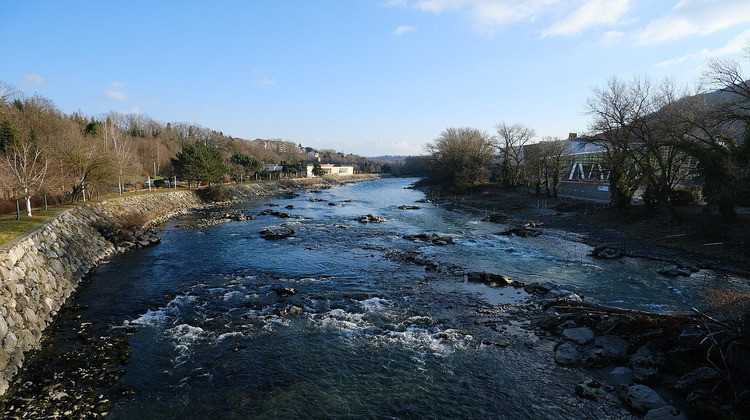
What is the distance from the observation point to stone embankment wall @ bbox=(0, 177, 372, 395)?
35.5ft

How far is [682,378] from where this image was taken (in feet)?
30.8

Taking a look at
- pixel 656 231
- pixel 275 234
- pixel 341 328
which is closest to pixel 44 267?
pixel 341 328

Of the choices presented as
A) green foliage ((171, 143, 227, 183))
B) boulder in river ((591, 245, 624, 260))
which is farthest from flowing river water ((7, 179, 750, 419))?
green foliage ((171, 143, 227, 183))

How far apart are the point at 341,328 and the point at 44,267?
13.6 metres

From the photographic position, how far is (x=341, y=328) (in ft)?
43.0

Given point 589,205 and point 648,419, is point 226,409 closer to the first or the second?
point 648,419

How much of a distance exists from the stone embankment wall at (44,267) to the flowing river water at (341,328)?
90cm

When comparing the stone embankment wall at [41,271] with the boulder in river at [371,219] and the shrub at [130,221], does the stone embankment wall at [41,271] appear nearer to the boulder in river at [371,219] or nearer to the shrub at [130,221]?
the shrub at [130,221]

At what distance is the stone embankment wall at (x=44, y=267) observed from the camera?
1083cm

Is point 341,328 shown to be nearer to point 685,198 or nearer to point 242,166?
point 685,198

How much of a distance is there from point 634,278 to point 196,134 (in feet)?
388

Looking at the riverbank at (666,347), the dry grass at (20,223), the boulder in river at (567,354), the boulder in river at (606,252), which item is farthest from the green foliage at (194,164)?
the boulder in river at (567,354)

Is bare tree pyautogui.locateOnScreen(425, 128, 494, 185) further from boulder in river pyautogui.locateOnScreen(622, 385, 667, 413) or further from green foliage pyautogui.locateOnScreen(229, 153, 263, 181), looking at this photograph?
boulder in river pyautogui.locateOnScreen(622, 385, 667, 413)

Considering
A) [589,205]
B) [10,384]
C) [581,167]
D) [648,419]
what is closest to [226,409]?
[10,384]
